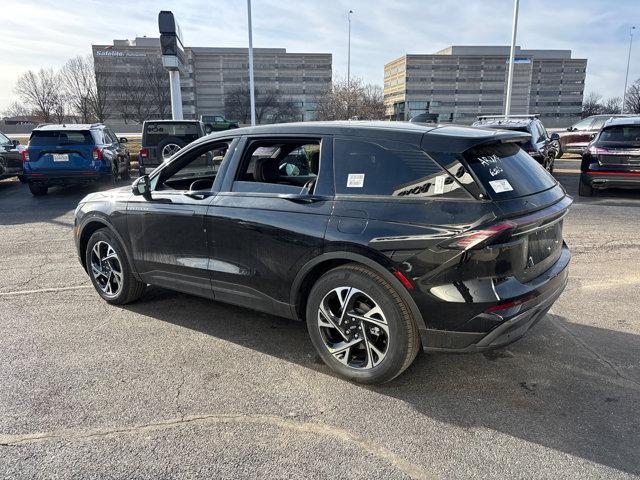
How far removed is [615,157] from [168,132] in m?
11.3

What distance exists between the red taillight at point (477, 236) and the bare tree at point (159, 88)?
249 feet

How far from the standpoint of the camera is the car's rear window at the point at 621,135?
995 cm

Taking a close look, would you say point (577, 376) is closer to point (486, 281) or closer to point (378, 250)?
point (486, 281)

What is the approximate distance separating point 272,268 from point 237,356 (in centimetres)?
78

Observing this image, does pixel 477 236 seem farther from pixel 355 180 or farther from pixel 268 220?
pixel 268 220

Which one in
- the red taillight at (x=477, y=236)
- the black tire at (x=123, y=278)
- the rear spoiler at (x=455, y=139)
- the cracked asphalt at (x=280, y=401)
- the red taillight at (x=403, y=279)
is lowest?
the cracked asphalt at (x=280, y=401)

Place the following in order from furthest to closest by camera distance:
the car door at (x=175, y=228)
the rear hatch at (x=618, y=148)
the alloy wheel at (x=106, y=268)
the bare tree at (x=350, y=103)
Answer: the bare tree at (x=350, y=103), the rear hatch at (x=618, y=148), the alloy wheel at (x=106, y=268), the car door at (x=175, y=228)

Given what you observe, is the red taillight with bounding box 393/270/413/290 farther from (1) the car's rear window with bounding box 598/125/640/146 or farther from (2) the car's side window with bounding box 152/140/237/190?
(1) the car's rear window with bounding box 598/125/640/146

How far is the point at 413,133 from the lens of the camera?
3.16 m

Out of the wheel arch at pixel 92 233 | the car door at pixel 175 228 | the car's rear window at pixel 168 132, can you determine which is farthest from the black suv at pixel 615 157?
the car's rear window at pixel 168 132

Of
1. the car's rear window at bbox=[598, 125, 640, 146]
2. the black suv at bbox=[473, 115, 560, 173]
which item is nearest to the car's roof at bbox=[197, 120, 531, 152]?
the black suv at bbox=[473, 115, 560, 173]

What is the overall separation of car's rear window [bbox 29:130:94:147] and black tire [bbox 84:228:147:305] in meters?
8.02

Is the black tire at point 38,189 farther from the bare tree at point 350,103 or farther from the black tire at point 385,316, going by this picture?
the bare tree at point 350,103

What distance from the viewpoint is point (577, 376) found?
11.2 ft
